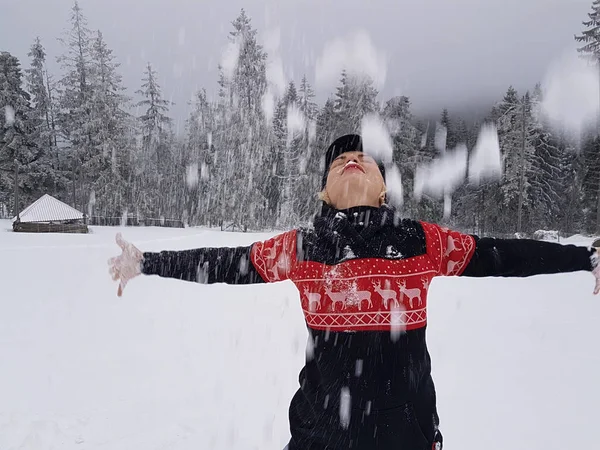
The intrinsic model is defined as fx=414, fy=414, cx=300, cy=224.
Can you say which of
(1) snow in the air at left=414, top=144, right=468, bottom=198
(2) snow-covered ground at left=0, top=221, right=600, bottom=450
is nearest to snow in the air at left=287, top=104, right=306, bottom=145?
(1) snow in the air at left=414, top=144, right=468, bottom=198

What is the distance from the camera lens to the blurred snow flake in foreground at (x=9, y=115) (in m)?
34.0

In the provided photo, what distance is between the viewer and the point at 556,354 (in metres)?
5.69

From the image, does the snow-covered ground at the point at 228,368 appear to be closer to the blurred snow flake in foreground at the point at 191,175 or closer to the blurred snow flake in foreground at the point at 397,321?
the blurred snow flake in foreground at the point at 397,321

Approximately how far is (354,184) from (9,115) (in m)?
40.9

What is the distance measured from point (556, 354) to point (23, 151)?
40694mm

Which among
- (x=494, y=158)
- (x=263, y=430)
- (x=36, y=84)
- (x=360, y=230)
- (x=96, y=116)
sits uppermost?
(x=36, y=84)

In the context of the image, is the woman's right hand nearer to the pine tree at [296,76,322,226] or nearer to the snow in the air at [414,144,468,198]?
the pine tree at [296,76,322,226]

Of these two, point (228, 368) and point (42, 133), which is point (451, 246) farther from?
point (42, 133)

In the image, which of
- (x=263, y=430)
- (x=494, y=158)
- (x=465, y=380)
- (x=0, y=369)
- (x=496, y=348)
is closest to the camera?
(x=263, y=430)

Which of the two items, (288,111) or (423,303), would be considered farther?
(288,111)

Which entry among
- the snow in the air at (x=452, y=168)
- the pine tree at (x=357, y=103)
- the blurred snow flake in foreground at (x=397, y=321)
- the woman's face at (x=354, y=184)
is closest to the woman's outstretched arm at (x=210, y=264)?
the woman's face at (x=354, y=184)

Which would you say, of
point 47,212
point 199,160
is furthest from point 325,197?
point 199,160

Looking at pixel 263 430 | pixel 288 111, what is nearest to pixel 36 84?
pixel 288 111

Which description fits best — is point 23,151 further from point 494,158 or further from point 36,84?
point 494,158
